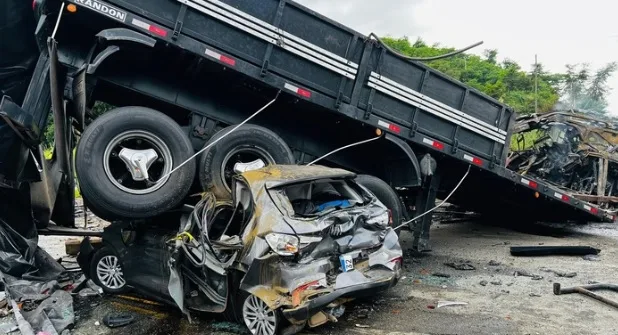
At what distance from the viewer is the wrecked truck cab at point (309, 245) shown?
3.71 meters

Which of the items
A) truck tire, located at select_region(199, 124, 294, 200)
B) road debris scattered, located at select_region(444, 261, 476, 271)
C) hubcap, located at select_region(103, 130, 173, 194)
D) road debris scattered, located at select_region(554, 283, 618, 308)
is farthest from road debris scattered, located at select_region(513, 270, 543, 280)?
hubcap, located at select_region(103, 130, 173, 194)

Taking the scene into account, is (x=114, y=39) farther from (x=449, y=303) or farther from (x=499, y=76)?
(x=499, y=76)

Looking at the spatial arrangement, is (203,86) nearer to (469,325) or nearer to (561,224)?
(469,325)

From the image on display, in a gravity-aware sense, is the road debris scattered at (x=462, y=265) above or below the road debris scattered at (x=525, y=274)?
below

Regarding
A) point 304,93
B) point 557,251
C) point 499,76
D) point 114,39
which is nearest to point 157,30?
point 114,39

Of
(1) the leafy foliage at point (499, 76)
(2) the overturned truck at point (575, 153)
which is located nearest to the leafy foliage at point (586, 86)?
(1) the leafy foliage at point (499, 76)

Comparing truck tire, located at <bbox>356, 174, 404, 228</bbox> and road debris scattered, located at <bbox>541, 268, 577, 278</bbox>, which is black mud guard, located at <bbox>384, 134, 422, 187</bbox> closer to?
truck tire, located at <bbox>356, 174, 404, 228</bbox>

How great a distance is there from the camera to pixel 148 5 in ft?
15.3

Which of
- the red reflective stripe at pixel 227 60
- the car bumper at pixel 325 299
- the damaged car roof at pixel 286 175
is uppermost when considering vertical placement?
the red reflective stripe at pixel 227 60

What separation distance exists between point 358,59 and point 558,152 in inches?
215

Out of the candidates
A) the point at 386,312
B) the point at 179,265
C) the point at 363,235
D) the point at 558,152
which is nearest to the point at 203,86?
the point at 179,265

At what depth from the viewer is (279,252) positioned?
372cm

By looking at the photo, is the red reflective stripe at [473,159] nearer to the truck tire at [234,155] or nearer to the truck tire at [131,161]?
the truck tire at [234,155]

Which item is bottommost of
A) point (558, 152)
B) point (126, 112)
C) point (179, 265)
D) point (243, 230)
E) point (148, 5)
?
point (179, 265)
